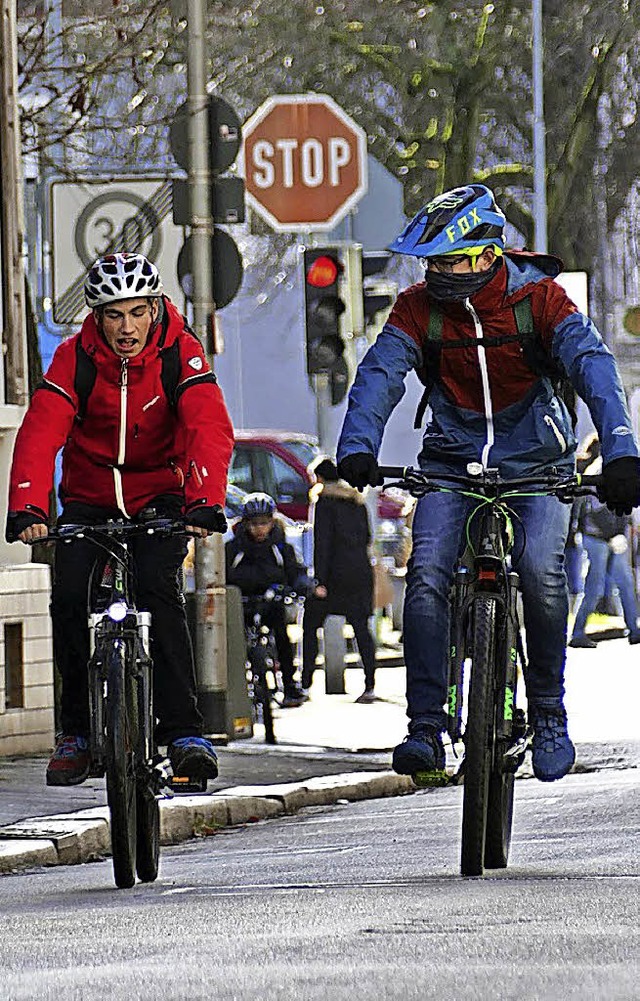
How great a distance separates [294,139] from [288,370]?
35.0m

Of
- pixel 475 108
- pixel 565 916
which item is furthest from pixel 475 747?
pixel 475 108

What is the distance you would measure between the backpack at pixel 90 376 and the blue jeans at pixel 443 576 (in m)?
0.89

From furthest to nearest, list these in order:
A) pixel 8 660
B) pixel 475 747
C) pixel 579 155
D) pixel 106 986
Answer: pixel 579 155 → pixel 8 660 → pixel 475 747 → pixel 106 986

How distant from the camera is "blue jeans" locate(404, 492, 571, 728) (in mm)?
8328

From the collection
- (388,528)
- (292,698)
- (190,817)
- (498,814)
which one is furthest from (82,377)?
(388,528)

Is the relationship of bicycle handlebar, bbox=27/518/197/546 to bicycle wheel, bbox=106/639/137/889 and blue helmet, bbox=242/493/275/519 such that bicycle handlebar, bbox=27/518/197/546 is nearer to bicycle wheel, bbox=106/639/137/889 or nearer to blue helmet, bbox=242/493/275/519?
bicycle wheel, bbox=106/639/137/889

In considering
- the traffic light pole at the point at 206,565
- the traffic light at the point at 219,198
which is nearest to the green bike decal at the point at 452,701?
the traffic light pole at the point at 206,565

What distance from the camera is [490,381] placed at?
833 cm

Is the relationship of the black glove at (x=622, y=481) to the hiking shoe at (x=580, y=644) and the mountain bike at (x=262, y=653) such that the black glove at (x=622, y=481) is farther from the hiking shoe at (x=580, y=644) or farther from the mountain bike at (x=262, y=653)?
the hiking shoe at (x=580, y=644)

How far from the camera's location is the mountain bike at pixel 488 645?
797 cm

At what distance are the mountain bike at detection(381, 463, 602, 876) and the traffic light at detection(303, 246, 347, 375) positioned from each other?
34.1ft

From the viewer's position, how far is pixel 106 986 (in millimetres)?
5723

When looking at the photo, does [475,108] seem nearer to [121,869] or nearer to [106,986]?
[121,869]

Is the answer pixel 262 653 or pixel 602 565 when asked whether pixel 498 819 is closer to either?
pixel 262 653
